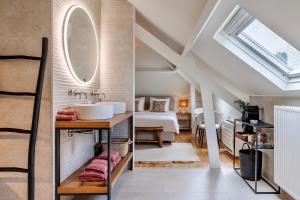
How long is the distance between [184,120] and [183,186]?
5.03 meters

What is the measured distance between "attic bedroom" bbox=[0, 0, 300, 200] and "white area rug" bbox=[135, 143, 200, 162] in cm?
5

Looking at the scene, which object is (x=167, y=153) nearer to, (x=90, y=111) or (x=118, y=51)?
(x=118, y=51)

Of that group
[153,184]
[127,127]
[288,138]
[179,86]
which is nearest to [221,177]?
[153,184]

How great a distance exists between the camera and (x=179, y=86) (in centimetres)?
812

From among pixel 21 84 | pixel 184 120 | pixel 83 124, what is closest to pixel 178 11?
pixel 83 124

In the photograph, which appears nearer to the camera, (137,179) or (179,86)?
(137,179)

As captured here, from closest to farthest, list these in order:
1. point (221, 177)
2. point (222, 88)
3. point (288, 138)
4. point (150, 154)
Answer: point (288, 138)
point (221, 177)
point (222, 88)
point (150, 154)

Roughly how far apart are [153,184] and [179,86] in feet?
16.8

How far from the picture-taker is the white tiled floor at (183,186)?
9.54 ft

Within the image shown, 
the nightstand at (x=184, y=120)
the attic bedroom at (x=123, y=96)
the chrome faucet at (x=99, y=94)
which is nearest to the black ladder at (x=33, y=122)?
Answer: the attic bedroom at (x=123, y=96)

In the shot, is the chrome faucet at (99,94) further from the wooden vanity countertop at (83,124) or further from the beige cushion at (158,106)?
the beige cushion at (158,106)

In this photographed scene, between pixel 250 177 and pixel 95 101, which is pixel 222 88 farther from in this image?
pixel 95 101

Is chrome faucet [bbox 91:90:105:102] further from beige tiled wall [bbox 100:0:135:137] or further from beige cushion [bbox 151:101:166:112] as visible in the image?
beige cushion [bbox 151:101:166:112]

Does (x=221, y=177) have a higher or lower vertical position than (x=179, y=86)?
lower
